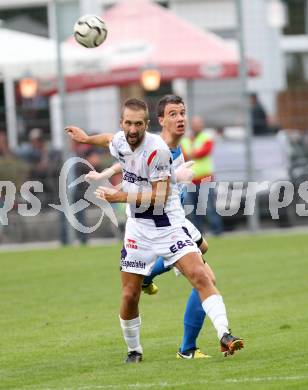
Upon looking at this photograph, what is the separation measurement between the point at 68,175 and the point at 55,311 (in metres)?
10.4

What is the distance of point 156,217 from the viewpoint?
9.04 meters

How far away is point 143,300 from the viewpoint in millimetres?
13938

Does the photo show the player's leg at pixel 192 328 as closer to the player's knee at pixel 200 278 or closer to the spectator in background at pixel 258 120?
the player's knee at pixel 200 278

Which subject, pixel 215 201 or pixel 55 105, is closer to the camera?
pixel 215 201

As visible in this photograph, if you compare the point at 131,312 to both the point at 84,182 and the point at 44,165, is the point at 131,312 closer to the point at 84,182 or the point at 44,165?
the point at 84,182

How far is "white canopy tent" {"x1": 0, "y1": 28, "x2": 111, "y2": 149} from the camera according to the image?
2372 centimetres

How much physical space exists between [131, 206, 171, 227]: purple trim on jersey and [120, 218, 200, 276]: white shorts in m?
0.04

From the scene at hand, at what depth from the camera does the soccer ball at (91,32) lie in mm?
12444

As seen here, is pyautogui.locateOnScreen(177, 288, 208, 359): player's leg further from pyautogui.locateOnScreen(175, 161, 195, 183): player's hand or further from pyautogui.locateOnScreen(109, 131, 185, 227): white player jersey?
pyautogui.locateOnScreen(175, 161, 195, 183): player's hand

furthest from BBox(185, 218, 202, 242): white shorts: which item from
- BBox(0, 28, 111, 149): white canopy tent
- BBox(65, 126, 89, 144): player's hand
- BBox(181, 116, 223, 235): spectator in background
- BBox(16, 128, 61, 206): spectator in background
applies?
BBox(0, 28, 111, 149): white canopy tent

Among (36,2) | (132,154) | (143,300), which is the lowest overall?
(143,300)

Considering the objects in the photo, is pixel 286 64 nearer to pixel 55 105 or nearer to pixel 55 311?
pixel 55 105

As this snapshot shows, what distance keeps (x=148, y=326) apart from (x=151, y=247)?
8.06 ft

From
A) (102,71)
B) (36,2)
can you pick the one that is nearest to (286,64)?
(36,2)
